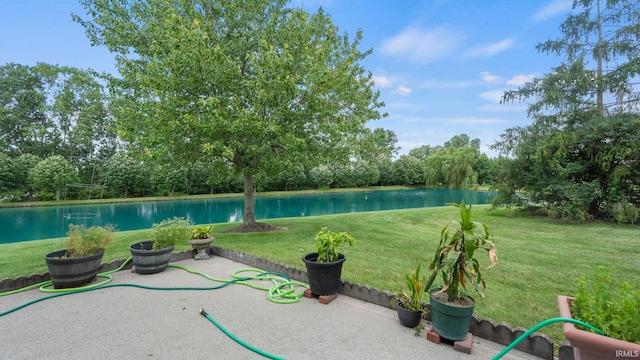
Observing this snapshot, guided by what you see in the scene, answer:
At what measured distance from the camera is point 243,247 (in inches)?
209

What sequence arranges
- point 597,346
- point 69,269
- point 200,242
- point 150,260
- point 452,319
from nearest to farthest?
point 597,346, point 452,319, point 69,269, point 150,260, point 200,242

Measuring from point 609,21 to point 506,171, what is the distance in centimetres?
550

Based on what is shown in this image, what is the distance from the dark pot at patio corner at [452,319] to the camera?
1.92 meters

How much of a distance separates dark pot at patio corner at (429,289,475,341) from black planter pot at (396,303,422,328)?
20 cm

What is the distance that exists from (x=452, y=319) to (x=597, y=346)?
0.78m

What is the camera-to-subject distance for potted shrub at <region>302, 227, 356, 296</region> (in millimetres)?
2724

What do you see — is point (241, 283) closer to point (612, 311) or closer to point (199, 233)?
point (199, 233)

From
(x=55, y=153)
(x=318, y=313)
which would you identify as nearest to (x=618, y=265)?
(x=318, y=313)

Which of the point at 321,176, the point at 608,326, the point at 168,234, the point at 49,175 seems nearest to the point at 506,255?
the point at 608,326

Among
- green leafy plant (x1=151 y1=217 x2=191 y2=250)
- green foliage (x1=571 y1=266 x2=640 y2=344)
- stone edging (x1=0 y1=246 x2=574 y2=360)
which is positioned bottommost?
stone edging (x1=0 y1=246 x2=574 y2=360)

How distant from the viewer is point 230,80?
6.02 meters

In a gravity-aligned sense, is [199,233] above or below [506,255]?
above

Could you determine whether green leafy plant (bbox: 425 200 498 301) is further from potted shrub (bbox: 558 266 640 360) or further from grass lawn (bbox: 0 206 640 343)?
grass lawn (bbox: 0 206 640 343)

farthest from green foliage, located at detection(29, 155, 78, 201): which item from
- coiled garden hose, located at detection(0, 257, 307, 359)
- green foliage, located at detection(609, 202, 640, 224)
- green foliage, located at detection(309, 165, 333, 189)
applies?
green foliage, located at detection(609, 202, 640, 224)
